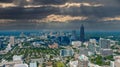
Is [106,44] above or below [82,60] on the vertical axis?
below

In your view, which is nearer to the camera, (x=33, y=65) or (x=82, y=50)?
(x=33, y=65)

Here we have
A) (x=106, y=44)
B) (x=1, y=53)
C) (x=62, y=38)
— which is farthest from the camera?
(x=62, y=38)

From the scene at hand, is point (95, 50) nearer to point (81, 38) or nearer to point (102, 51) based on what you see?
point (102, 51)

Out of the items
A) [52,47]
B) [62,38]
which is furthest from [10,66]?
[62,38]

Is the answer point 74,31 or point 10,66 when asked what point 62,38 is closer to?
point 74,31

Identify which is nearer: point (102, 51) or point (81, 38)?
point (102, 51)

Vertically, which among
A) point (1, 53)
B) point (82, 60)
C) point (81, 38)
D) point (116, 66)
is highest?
point (82, 60)

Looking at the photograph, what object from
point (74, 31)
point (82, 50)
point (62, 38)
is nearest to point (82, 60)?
point (82, 50)

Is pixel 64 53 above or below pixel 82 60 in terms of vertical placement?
below

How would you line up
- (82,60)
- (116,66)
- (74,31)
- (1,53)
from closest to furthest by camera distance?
(82,60) → (116,66) → (1,53) → (74,31)
